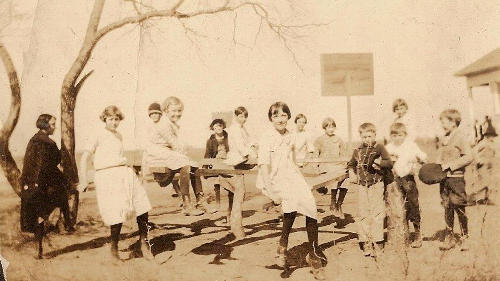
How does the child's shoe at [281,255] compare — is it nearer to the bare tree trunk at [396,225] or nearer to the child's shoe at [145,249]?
the bare tree trunk at [396,225]

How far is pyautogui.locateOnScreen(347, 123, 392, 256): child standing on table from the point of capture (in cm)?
434

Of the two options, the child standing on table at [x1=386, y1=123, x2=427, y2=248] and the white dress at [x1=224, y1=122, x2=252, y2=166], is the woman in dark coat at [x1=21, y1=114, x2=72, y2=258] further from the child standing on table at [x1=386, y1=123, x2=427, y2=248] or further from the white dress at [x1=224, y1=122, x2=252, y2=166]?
the child standing on table at [x1=386, y1=123, x2=427, y2=248]

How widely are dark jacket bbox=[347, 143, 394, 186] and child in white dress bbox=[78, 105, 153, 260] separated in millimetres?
2071

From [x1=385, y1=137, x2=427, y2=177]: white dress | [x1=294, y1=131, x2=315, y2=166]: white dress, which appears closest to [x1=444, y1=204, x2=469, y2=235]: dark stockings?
[x1=385, y1=137, x2=427, y2=177]: white dress

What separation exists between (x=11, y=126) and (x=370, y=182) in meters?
3.86

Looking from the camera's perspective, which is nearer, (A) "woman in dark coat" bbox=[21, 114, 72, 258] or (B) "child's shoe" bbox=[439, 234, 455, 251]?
(B) "child's shoe" bbox=[439, 234, 455, 251]

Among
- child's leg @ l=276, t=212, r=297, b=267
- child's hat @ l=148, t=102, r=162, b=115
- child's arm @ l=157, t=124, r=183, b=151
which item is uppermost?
child's hat @ l=148, t=102, r=162, b=115

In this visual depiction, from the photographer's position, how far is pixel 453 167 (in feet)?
14.9

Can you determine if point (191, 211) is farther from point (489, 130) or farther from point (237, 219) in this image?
point (489, 130)

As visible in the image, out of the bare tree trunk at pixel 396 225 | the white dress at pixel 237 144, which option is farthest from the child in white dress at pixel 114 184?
the bare tree trunk at pixel 396 225

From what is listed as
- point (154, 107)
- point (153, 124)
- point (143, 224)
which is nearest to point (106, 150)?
point (153, 124)

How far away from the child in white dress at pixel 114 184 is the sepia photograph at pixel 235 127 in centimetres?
1

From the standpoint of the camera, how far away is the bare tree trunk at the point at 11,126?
5.02 meters

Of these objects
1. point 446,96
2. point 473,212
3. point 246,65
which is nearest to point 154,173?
point 246,65
